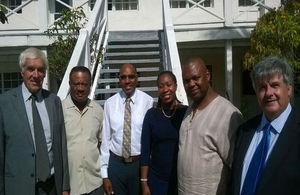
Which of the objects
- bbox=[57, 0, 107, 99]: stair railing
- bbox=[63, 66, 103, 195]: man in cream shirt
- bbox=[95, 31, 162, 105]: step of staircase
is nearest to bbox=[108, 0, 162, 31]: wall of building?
bbox=[95, 31, 162, 105]: step of staircase

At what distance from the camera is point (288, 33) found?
6648 mm

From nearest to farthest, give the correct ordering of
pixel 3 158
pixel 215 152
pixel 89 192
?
pixel 215 152, pixel 3 158, pixel 89 192

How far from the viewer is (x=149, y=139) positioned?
357cm

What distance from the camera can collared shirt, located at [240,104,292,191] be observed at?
2324 millimetres

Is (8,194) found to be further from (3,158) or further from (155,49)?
(155,49)

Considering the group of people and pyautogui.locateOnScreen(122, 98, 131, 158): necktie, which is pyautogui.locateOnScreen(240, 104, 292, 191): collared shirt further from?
pyautogui.locateOnScreen(122, 98, 131, 158): necktie

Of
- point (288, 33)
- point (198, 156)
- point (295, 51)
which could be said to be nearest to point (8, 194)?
point (198, 156)

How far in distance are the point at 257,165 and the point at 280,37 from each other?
480cm

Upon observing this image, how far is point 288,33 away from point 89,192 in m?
4.57

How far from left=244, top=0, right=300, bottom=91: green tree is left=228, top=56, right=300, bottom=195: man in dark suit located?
14.6ft

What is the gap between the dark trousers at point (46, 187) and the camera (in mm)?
3055

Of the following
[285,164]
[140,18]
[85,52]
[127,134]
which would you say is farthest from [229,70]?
[285,164]

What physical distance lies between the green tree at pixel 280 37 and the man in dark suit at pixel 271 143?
4.45m

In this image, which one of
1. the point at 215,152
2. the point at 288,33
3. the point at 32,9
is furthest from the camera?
the point at 32,9
